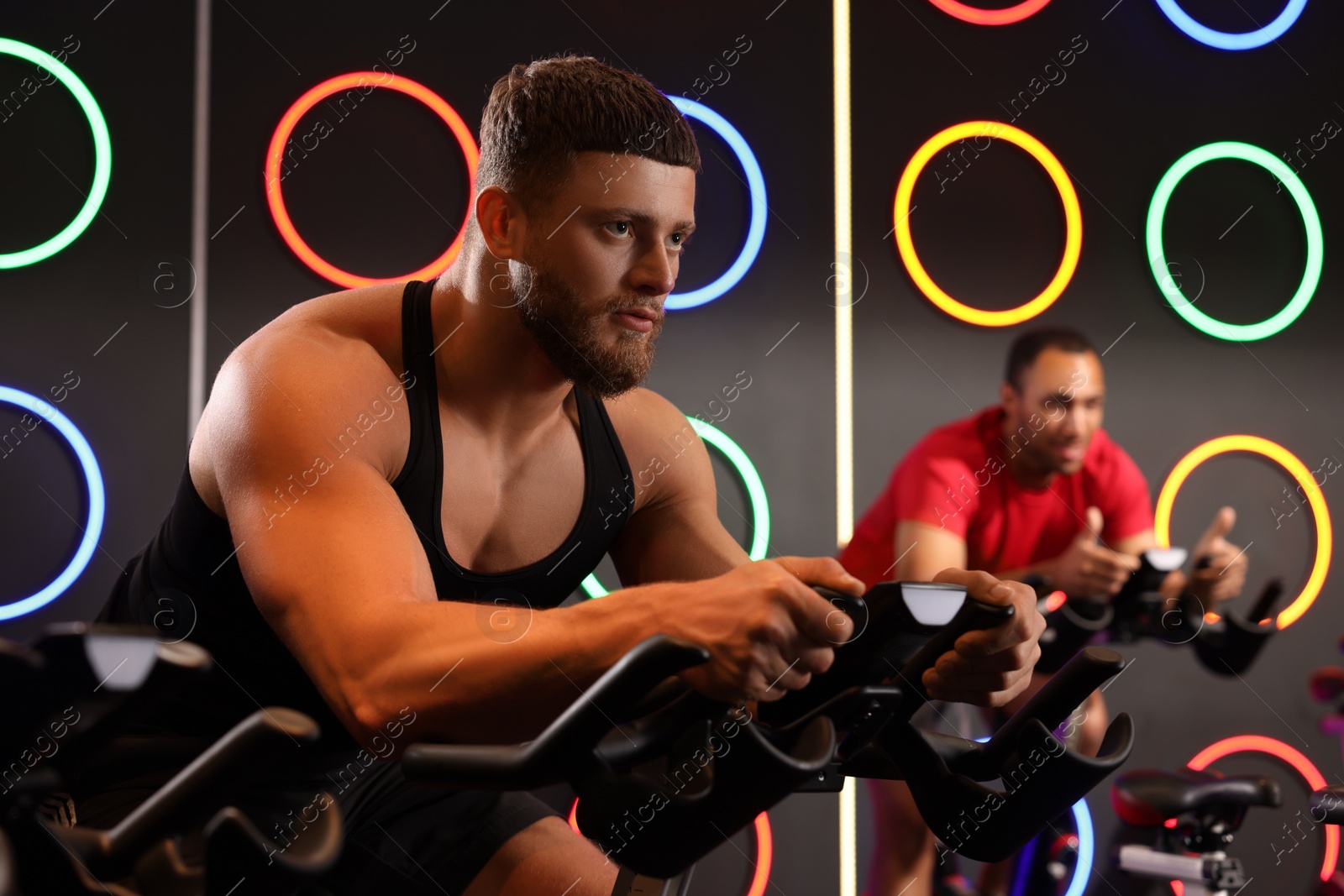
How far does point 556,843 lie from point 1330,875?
2974 millimetres

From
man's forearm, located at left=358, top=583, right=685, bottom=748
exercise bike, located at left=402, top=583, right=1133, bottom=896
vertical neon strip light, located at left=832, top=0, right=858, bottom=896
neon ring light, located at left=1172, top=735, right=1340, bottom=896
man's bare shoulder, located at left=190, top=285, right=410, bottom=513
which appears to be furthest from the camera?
neon ring light, located at left=1172, top=735, right=1340, bottom=896

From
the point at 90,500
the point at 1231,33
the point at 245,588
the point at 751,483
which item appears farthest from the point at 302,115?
the point at 1231,33

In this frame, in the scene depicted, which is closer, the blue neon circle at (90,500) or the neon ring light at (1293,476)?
the blue neon circle at (90,500)

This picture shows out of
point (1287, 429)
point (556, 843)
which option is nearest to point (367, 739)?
point (556, 843)

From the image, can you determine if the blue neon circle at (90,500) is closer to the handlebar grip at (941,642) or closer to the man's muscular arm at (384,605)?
the man's muscular arm at (384,605)

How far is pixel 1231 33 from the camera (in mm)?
3426

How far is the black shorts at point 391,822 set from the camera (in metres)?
1.28

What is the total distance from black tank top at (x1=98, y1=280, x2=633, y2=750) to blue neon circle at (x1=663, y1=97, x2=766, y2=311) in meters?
1.53

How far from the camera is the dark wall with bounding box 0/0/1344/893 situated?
2.59m

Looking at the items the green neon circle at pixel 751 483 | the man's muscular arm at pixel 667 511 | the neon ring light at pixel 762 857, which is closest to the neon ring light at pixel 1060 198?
the green neon circle at pixel 751 483

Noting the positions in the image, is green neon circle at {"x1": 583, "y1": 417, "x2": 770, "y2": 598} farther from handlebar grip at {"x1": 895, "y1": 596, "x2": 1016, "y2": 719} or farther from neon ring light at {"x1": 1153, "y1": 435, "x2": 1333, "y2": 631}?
handlebar grip at {"x1": 895, "y1": 596, "x2": 1016, "y2": 719}

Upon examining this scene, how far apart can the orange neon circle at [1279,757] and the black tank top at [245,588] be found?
102 inches

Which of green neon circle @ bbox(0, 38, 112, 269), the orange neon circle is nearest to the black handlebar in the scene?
the orange neon circle

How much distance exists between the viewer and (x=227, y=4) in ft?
8.80
